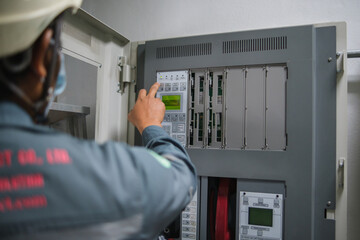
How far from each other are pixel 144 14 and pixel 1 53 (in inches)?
60.4

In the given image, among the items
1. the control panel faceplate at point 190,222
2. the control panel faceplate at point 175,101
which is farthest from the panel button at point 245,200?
the control panel faceplate at point 175,101

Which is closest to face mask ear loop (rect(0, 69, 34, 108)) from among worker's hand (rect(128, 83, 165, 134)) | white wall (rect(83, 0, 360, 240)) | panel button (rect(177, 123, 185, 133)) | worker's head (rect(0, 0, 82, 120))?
Answer: worker's head (rect(0, 0, 82, 120))

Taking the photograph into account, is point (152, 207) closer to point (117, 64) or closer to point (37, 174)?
point (37, 174)

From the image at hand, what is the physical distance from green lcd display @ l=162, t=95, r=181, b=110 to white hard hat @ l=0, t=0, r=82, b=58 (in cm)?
85

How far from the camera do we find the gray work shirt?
0.46 metres

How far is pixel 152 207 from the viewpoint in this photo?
1.97 ft

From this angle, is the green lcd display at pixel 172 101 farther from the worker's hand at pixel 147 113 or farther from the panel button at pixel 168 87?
the worker's hand at pixel 147 113

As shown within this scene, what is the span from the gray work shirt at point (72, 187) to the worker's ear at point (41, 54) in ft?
0.29

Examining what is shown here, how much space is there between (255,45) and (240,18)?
523mm

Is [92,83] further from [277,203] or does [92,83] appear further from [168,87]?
[277,203]

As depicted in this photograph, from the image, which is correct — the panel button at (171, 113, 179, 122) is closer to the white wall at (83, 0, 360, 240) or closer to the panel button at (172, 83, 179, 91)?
the panel button at (172, 83, 179, 91)

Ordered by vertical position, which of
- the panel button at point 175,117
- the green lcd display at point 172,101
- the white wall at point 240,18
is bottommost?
the panel button at point 175,117

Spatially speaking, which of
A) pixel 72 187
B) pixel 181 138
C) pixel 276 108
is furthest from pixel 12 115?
pixel 276 108

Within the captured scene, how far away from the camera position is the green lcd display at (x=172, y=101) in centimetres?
137
